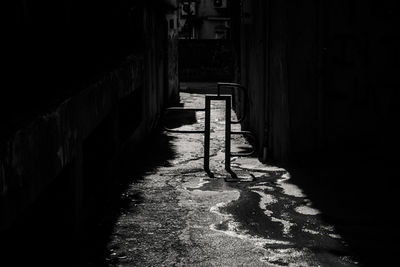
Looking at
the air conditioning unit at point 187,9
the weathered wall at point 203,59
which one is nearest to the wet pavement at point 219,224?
the weathered wall at point 203,59

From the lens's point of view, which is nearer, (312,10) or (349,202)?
(349,202)

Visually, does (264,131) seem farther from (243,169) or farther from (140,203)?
(140,203)

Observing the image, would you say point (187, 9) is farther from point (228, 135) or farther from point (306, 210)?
point (306, 210)

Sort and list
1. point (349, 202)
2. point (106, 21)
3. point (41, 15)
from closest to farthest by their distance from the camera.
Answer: point (41, 15), point (349, 202), point (106, 21)

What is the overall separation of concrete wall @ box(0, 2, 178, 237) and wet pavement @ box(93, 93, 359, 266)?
47 cm

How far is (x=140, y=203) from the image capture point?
20.5 ft

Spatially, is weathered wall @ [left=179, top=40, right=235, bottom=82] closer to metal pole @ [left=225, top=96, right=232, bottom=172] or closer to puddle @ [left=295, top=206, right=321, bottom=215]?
metal pole @ [left=225, top=96, right=232, bottom=172]

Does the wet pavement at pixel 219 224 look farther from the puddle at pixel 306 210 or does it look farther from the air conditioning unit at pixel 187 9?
the air conditioning unit at pixel 187 9

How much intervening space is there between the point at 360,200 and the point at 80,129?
3.19 metres

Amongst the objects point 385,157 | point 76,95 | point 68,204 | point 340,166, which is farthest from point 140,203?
point 385,157

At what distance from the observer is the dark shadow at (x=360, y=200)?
4.88 m

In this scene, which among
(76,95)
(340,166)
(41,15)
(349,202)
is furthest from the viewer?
(340,166)

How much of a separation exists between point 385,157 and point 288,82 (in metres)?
1.52

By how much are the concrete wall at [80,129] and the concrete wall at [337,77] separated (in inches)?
82.1
